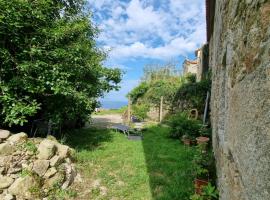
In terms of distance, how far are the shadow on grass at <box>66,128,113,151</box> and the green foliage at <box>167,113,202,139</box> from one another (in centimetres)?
255

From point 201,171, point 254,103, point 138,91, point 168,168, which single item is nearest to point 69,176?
point 168,168

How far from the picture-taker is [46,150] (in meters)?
6.30

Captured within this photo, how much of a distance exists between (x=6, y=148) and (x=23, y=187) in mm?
1025

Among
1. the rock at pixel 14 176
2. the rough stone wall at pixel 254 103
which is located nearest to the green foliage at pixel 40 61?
the rock at pixel 14 176

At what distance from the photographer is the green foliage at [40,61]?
22.3 ft

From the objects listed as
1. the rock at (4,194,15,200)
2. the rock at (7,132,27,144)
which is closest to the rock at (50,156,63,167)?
the rock at (7,132,27,144)

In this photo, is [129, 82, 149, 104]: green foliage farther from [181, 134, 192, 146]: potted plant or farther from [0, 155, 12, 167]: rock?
[0, 155, 12, 167]: rock

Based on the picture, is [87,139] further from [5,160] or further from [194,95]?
[194,95]

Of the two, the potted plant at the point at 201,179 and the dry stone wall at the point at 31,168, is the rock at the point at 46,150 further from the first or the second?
the potted plant at the point at 201,179

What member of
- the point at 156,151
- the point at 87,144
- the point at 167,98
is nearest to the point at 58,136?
the point at 87,144

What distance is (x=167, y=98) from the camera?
18328 mm

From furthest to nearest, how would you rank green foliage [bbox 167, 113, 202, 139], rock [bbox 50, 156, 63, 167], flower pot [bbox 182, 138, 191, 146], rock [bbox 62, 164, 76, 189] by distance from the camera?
green foliage [bbox 167, 113, 202, 139] < flower pot [bbox 182, 138, 191, 146] < rock [bbox 50, 156, 63, 167] < rock [bbox 62, 164, 76, 189]

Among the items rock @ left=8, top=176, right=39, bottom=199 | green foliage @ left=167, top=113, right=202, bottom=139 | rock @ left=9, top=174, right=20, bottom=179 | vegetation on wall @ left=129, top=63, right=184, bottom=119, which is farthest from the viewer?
vegetation on wall @ left=129, top=63, right=184, bottom=119

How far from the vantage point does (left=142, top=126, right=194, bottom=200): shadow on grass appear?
563cm
